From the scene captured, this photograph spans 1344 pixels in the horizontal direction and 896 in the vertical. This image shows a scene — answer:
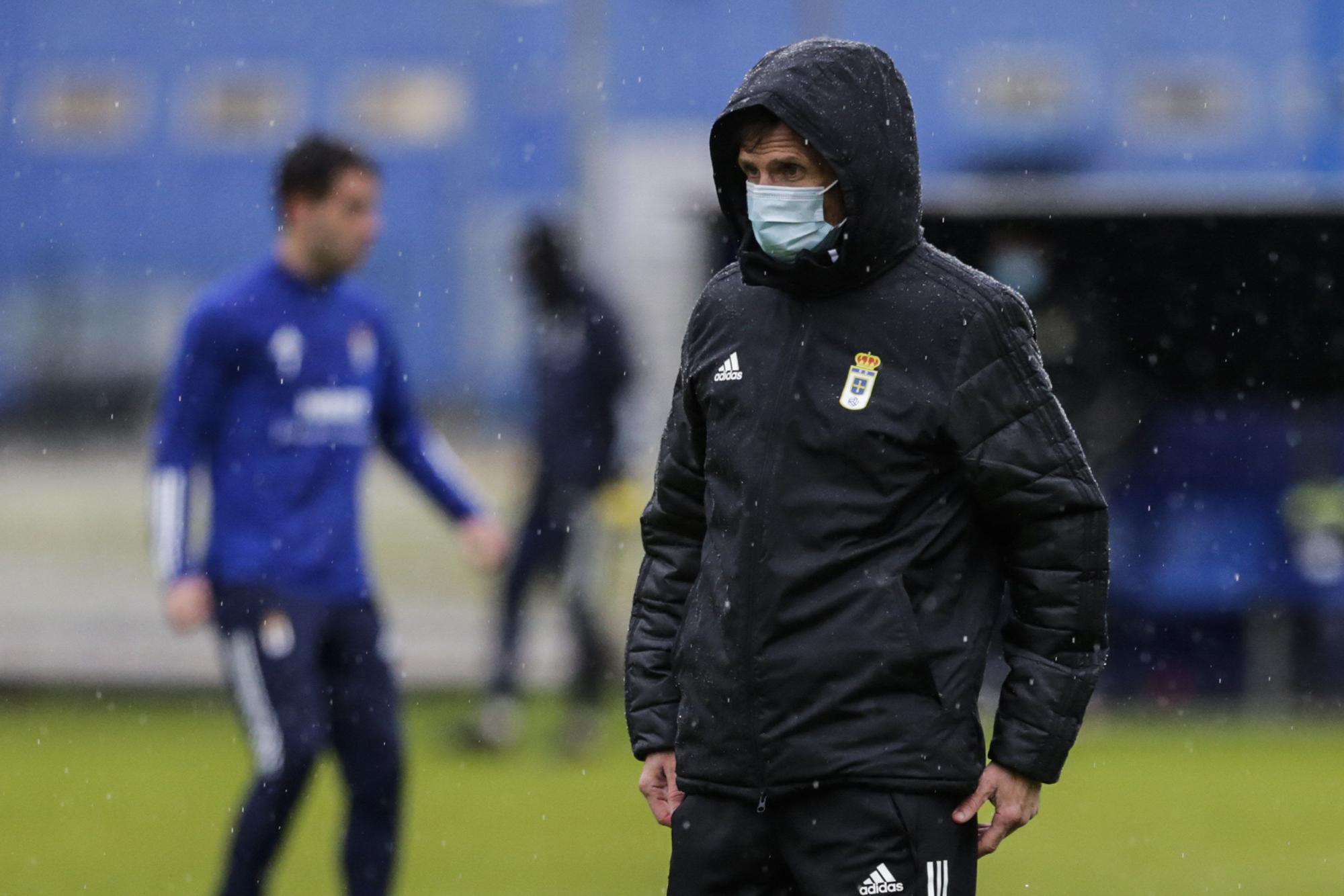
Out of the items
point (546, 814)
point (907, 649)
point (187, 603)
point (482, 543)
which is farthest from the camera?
point (546, 814)

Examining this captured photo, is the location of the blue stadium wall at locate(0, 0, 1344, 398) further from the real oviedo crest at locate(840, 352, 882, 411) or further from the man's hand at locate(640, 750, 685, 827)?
the real oviedo crest at locate(840, 352, 882, 411)

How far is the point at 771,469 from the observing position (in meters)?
3.48

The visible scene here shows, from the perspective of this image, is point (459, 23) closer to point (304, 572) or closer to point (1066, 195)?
point (1066, 195)

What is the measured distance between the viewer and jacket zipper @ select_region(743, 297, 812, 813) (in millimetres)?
3451

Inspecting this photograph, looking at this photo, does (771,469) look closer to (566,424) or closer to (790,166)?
(790,166)

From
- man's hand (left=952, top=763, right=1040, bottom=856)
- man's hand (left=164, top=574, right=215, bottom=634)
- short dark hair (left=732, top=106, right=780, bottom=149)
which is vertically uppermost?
short dark hair (left=732, top=106, right=780, bottom=149)

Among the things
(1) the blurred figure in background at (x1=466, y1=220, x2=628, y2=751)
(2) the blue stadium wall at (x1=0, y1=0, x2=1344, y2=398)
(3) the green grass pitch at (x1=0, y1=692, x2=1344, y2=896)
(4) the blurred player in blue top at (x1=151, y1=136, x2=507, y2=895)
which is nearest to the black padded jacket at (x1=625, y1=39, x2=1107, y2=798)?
(4) the blurred player in blue top at (x1=151, y1=136, x2=507, y2=895)

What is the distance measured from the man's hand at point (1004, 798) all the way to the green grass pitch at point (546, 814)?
343cm

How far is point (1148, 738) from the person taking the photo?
10445mm

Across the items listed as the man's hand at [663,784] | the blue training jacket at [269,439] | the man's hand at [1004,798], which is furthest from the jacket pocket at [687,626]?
the blue training jacket at [269,439]

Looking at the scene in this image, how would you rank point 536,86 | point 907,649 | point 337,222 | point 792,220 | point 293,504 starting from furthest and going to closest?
point 536,86 → point 337,222 → point 293,504 → point 792,220 → point 907,649

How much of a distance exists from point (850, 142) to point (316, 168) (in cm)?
263

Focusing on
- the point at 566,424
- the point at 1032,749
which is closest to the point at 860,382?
the point at 1032,749

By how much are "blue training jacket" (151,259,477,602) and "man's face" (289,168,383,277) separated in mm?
90
